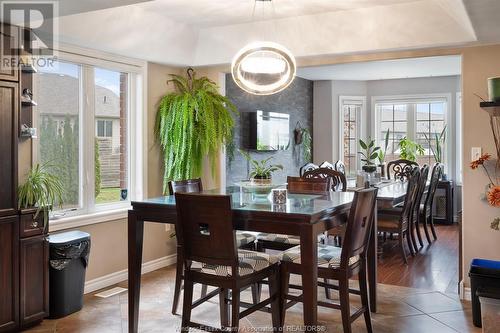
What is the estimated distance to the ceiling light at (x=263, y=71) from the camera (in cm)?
326

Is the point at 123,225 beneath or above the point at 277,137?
beneath

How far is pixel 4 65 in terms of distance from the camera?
9.84ft

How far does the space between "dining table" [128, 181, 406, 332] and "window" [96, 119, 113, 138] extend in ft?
4.64

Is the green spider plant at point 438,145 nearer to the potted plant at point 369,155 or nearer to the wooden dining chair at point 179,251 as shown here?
the potted plant at point 369,155

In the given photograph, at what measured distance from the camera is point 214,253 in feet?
8.63

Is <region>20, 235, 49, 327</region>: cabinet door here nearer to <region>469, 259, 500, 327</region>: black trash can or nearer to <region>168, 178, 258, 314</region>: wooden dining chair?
<region>168, 178, 258, 314</region>: wooden dining chair

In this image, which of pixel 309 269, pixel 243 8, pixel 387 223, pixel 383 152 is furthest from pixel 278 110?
pixel 309 269

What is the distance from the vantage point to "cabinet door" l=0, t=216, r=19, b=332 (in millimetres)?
3008

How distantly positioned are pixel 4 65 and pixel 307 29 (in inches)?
99.8

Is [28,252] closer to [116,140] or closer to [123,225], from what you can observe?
[123,225]

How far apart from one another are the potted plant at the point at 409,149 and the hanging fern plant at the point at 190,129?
13.5 feet

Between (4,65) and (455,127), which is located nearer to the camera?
(4,65)

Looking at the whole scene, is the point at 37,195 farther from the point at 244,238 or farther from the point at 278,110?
the point at 278,110

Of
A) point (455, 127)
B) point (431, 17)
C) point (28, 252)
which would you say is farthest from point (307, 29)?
point (455, 127)
